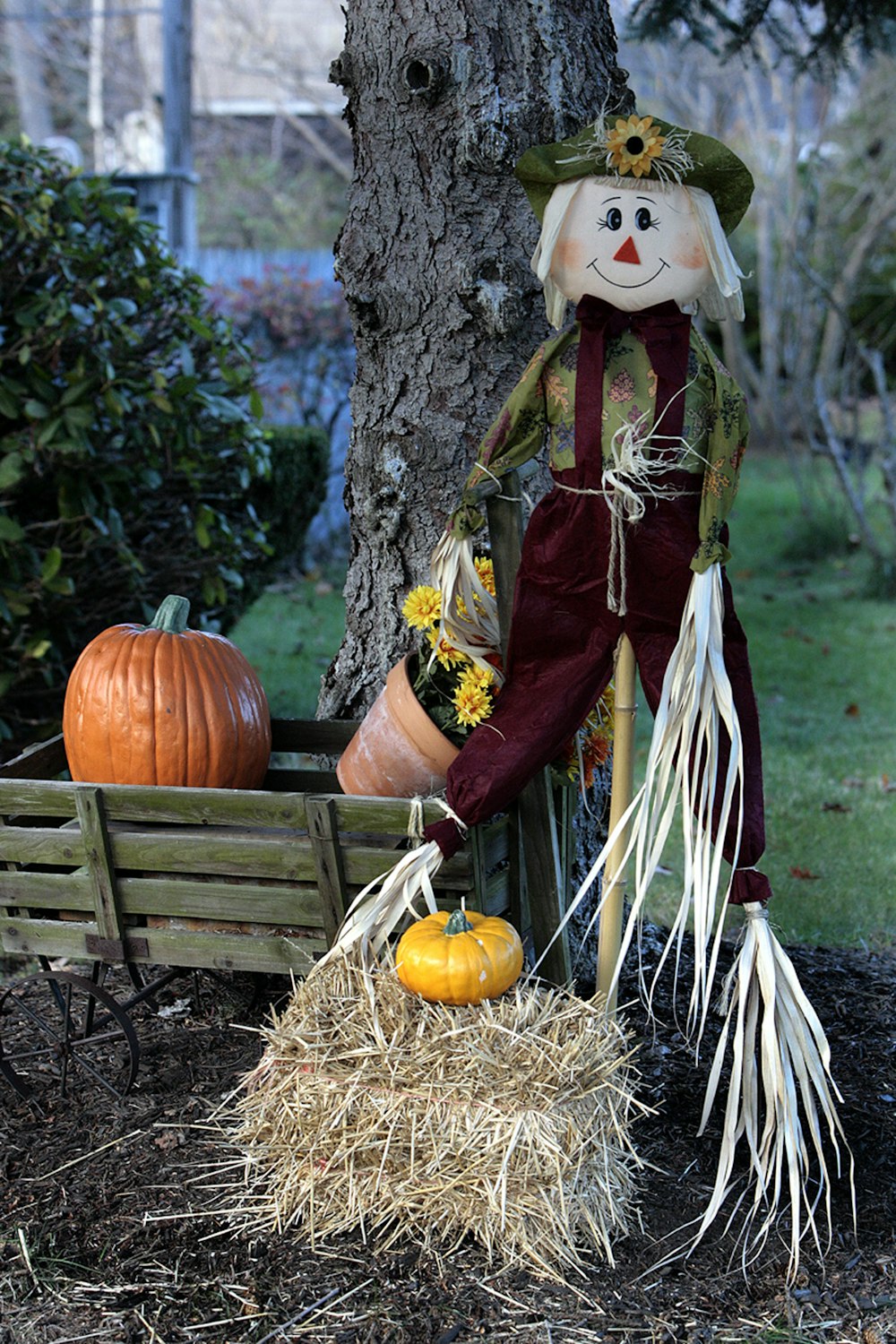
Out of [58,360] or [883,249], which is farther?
[883,249]

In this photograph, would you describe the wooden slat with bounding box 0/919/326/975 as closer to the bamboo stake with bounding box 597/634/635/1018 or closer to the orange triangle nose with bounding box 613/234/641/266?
the bamboo stake with bounding box 597/634/635/1018

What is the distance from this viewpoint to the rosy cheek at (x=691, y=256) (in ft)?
7.84

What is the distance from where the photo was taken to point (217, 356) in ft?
16.7

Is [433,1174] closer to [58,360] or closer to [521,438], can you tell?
[521,438]

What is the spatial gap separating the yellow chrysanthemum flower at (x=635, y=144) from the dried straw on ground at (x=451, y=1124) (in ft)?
5.01

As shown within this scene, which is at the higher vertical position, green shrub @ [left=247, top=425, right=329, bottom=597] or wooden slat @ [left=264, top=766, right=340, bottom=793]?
green shrub @ [left=247, top=425, right=329, bottom=597]

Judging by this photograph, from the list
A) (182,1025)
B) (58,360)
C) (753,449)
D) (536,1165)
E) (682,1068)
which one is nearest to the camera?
(536,1165)

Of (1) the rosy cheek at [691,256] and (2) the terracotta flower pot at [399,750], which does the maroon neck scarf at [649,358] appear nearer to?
(1) the rosy cheek at [691,256]

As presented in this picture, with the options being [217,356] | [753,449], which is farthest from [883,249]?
[217,356]

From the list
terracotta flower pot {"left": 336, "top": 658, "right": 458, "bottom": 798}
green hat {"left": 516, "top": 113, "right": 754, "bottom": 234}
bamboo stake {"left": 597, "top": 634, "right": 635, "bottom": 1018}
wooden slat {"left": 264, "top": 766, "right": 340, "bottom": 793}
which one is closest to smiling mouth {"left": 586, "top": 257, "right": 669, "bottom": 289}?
green hat {"left": 516, "top": 113, "right": 754, "bottom": 234}

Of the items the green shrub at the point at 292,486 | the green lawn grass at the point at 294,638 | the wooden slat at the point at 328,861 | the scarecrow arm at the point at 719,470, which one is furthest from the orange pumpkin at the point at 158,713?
the green shrub at the point at 292,486

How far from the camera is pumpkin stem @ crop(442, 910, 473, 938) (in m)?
2.39

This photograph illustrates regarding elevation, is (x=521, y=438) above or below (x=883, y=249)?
below

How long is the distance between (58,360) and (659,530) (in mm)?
2883
